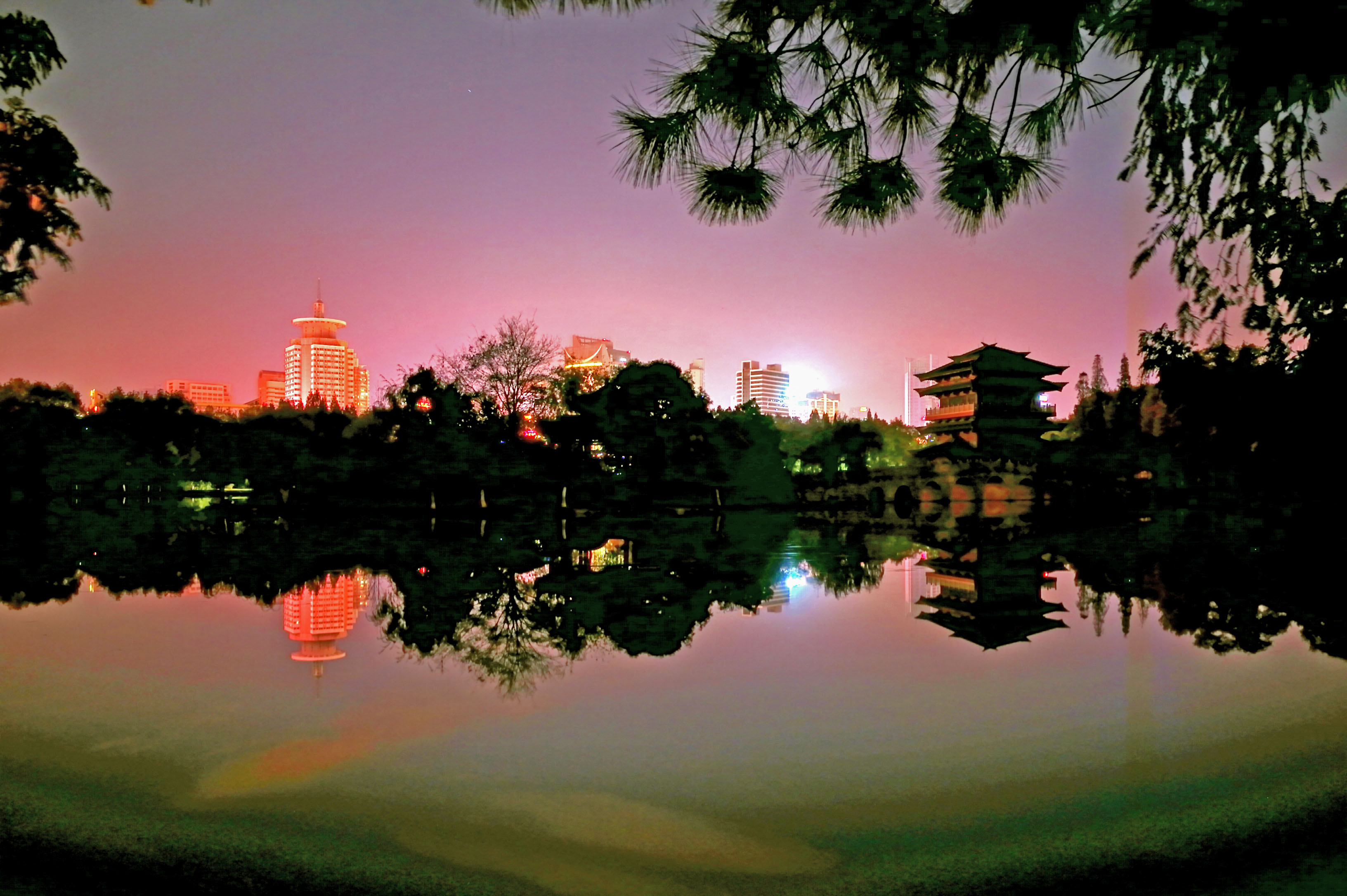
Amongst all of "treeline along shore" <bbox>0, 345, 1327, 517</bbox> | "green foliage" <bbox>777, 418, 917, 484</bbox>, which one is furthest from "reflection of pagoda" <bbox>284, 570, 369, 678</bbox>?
"green foliage" <bbox>777, 418, 917, 484</bbox>

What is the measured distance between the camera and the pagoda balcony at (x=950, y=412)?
31375 mm

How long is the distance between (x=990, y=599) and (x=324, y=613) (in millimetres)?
4570

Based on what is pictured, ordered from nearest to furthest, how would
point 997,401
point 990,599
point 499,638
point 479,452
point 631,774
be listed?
point 631,774 → point 499,638 → point 990,599 → point 479,452 → point 997,401

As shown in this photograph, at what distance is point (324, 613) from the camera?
16.2 feet

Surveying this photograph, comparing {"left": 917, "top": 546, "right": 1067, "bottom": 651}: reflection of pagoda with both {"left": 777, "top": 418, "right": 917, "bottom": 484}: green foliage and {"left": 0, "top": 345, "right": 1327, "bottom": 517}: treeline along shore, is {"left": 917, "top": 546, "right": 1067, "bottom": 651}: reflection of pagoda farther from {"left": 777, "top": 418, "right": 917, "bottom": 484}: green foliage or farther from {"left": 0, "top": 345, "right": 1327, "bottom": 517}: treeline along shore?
{"left": 777, "top": 418, "right": 917, "bottom": 484}: green foliage

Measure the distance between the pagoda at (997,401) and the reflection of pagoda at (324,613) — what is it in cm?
2754

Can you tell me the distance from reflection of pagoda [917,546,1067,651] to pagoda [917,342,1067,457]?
23.7 meters

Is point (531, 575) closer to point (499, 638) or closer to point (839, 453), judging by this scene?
point (499, 638)

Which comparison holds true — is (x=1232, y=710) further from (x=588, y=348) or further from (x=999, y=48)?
(x=588, y=348)

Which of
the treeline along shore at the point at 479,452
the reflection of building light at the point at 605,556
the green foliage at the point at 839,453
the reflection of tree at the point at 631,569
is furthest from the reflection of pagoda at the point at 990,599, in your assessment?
the green foliage at the point at 839,453

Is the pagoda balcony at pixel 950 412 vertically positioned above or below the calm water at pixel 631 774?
above

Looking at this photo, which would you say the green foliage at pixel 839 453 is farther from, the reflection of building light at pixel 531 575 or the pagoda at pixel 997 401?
the reflection of building light at pixel 531 575

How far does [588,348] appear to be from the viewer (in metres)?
104

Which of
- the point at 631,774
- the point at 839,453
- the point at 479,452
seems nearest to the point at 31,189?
the point at 631,774
